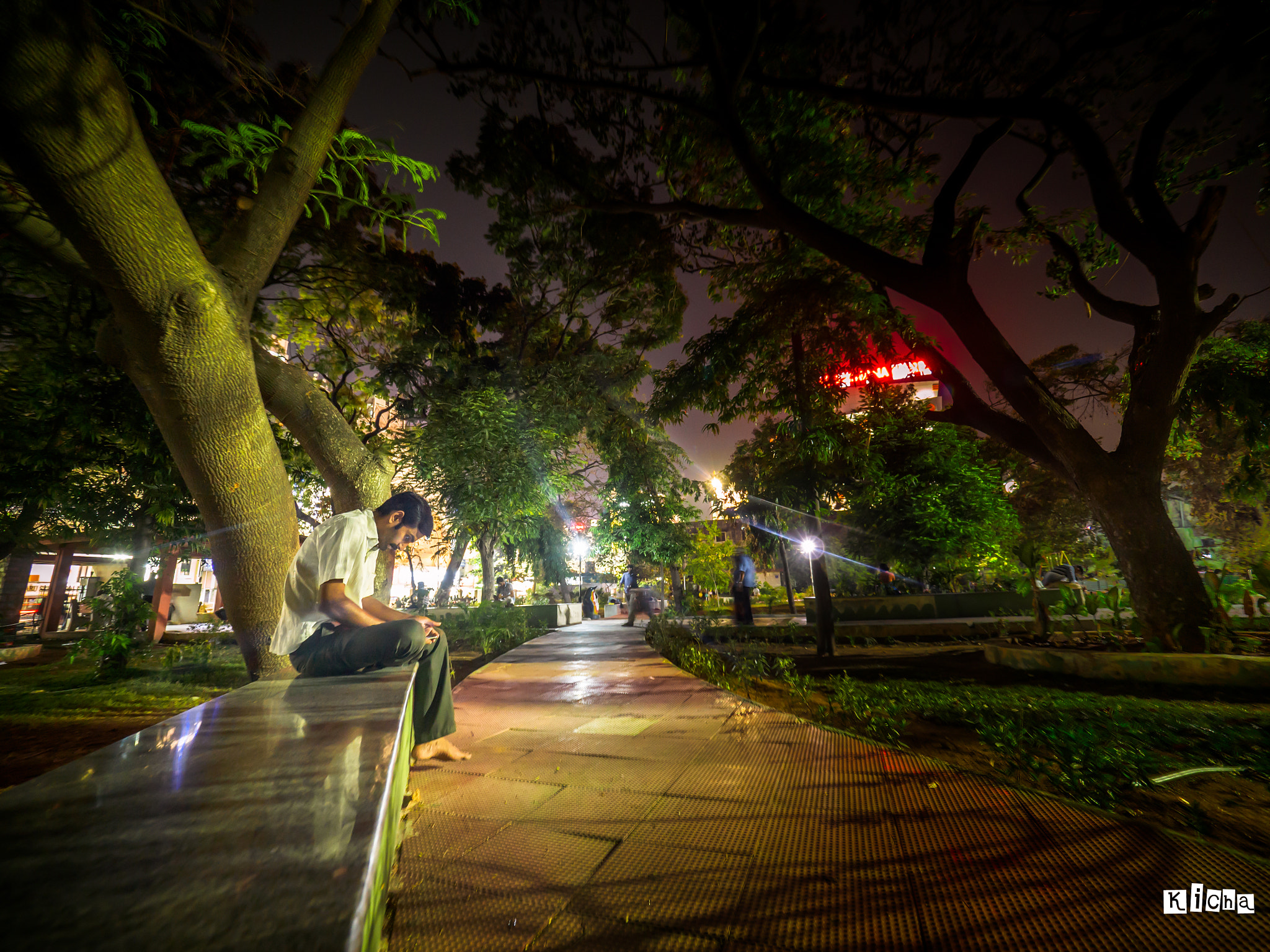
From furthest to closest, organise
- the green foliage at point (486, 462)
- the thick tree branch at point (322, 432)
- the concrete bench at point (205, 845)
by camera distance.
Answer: the green foliage at point (486, 462), the thick tree branch at point (322, 432), the concrete bench at point (205, 845)

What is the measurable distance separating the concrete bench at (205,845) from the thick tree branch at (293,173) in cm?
326

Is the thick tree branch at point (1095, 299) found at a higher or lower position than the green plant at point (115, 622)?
higher

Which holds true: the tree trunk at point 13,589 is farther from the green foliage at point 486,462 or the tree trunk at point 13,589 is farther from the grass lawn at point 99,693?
the green foliage at point 486,462

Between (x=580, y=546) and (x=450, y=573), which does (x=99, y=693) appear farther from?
(x=580, y=546)

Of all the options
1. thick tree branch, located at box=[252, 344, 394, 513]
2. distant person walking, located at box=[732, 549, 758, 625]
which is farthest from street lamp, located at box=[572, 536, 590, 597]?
thick tree branch, located at box=[252, 344, 394, 513]

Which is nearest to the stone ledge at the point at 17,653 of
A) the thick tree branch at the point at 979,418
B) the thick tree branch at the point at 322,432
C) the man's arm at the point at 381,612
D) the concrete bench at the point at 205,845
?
the thick tree branch at the point at 322,432

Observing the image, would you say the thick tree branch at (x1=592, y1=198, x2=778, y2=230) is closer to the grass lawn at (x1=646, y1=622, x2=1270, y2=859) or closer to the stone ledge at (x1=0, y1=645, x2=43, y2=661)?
the grass lawn at (x1=646, y1=622, x2=1270, y2=859)

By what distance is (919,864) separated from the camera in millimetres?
1581

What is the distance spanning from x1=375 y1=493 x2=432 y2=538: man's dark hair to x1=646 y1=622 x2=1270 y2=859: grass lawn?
3061mm

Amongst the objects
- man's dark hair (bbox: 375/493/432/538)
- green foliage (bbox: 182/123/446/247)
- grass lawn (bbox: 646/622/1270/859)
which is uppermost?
green foliage (bbox: 182/123/446/247)

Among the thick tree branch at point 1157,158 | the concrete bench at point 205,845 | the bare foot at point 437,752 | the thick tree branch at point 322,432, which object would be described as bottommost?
the bare foot at point 437,752

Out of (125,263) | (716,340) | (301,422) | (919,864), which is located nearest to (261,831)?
(919,864)

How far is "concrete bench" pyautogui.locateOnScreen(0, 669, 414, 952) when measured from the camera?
25.2 inches

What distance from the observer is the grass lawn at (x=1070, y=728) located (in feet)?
7.39
